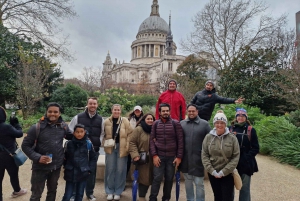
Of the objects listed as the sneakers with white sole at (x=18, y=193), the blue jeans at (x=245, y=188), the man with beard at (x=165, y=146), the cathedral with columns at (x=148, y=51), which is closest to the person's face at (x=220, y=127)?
the man with beard at (x=165, y=146)

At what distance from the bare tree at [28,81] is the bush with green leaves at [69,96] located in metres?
1.92

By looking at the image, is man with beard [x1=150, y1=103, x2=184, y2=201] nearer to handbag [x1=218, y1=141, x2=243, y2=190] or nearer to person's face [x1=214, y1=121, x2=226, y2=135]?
person's face [x1=214, y1=121, x2=226, y2=135]

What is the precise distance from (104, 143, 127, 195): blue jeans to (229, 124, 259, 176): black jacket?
2053 mm

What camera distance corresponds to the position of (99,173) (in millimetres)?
5094

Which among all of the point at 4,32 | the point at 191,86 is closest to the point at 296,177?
the point at 4,32

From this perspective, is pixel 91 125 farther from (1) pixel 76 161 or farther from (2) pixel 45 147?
(2) pixel 45 147

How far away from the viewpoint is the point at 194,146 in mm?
3553

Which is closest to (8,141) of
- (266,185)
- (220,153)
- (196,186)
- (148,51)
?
(196,186)

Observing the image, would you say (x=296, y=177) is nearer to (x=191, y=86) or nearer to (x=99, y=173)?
(x=99, y=173)

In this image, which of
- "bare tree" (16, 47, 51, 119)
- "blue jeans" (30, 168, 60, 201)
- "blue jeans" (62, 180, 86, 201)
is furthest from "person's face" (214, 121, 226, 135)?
"bare tree" (16, 47, 51, 119)

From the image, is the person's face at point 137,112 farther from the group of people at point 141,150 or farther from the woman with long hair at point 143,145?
the woman with long hair at point 143,145

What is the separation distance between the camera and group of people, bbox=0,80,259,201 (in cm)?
309

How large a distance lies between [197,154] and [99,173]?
267 cm

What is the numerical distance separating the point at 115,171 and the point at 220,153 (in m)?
2.05
